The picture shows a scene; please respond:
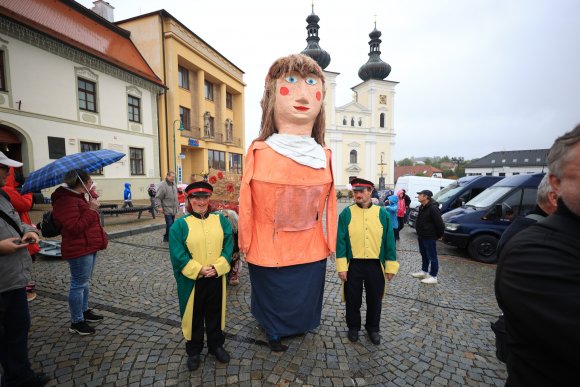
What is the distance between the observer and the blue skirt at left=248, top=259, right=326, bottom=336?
2.62 m

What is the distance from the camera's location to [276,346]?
268 centimetres

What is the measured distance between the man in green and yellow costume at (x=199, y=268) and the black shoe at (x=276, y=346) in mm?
435

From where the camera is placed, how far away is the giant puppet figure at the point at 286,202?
2537 millimetres

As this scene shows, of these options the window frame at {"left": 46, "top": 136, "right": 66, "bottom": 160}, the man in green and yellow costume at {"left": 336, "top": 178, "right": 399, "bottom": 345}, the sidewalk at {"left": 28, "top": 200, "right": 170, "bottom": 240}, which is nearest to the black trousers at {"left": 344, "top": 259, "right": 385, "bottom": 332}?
the man in green and yellow costume at {"left": 336, "top": 178, "right": 399, "bottom": 345}

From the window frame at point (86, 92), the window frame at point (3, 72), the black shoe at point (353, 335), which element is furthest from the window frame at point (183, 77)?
the black shoe at point (353, 335)

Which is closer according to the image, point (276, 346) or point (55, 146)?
point (276, 346)

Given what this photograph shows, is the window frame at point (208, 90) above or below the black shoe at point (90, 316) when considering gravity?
above

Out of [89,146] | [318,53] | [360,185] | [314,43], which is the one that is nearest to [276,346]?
[360,185]

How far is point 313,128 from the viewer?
9.68ft

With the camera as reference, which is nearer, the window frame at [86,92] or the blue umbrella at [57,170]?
the blue umbrella at [57,170]

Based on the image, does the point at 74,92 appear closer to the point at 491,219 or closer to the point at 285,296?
the point at 285,296

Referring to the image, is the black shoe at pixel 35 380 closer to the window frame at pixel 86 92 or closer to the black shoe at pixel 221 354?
the black shoe at pixel 221 354

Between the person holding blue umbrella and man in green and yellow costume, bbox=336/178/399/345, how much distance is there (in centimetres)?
262

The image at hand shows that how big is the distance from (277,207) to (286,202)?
98mm
